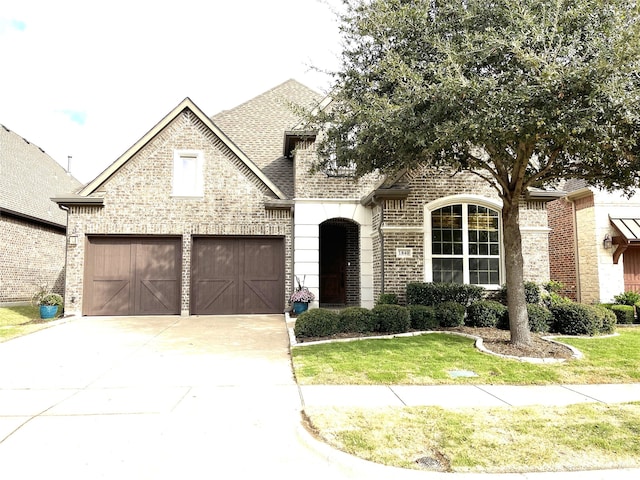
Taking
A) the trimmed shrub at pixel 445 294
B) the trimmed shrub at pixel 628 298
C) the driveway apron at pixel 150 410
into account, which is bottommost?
the driveway apron at pixel 150 410

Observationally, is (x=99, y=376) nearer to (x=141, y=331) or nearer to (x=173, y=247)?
(x=141, y=331)

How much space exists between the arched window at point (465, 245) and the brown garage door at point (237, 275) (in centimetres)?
516

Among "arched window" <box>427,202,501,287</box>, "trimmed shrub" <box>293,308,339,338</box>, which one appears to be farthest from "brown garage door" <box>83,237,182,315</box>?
"arched window" <box>427,202,501,287</box>

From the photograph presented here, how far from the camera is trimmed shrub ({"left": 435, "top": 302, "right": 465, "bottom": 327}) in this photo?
10.3 m

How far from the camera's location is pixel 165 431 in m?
4.39

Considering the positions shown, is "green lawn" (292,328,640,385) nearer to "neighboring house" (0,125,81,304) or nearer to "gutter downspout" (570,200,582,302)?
"gutter downspout" (570,200,582,302)

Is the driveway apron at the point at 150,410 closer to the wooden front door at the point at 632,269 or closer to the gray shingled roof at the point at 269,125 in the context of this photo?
the gray shingled roof at the point at 269,125

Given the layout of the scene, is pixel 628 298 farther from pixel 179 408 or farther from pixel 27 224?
pixel 27 224

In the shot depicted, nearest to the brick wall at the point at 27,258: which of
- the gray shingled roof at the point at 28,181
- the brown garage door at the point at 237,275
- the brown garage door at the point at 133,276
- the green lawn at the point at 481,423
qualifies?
the gray shingled roof at the point at 28,181

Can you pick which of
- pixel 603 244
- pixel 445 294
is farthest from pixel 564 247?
pixel 445 294

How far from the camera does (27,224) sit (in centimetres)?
1800

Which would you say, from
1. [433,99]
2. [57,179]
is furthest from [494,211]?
[57,179]

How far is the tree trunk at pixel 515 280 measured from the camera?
8.46 meters

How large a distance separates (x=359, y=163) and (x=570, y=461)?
6623 millimetres
